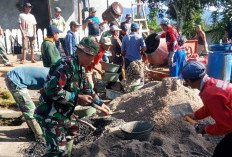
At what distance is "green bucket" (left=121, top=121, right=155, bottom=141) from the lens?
12.3 feet

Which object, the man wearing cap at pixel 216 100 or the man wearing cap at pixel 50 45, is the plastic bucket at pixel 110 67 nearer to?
the man wearing cap at pixel 50 45

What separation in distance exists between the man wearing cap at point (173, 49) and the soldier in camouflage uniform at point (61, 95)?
3951mm

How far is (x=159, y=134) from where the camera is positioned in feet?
14.0

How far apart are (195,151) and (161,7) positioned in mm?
16856

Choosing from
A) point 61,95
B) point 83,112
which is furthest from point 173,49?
point 61,95

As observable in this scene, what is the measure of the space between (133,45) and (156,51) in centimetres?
171

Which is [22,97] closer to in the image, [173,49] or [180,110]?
[180,110]

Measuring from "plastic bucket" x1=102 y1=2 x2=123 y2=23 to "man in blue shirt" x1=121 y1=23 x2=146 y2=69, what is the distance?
19.1 feet

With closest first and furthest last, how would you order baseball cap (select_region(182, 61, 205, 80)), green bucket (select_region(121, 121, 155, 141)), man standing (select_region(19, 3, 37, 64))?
baseball cap (select_region(182, 61, 205, 80)), green bucket (select_region(121, 121, 155, 141)), man standing (select_region(19, 3, 37, 64))

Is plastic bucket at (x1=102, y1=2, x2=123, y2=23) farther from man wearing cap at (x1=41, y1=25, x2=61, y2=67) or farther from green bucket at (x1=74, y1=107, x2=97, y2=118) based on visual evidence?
green bucket at (x1=74, y1=107, x2=97, y2=118)

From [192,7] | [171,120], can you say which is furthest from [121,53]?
[192,7]

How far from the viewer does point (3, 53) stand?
8.80 metres

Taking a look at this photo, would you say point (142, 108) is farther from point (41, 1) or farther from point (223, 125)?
point (41, 1)

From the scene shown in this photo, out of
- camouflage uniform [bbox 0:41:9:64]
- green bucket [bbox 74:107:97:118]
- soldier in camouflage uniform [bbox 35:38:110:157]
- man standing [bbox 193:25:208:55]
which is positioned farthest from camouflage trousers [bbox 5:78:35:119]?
man standing [bbox 193:25:208:55]
